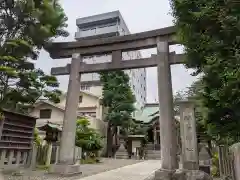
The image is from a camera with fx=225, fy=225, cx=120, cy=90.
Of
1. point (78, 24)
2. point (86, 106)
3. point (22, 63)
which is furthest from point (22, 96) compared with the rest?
point (78, 24)

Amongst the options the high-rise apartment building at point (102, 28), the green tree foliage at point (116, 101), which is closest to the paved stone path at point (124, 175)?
the green tree foliage at point (116, 101)

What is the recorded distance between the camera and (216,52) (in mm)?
5902

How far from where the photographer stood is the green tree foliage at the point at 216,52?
206 inches

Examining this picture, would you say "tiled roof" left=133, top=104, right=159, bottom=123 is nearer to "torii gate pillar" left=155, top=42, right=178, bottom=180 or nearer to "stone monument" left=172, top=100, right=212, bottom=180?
"torii gate pillar" left=155, top=42, right=178, bottom=180

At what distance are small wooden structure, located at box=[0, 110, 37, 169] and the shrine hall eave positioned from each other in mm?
3839

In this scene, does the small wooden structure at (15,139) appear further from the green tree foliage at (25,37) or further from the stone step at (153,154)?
the stone step at (153,154)

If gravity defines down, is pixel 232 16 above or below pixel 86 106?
below

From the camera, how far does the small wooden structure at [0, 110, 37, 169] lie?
10.6 m

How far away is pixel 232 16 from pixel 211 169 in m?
7.82

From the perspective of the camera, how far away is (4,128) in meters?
10.7

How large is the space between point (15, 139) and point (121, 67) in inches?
257

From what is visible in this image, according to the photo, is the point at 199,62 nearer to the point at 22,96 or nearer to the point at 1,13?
the point at 22,96

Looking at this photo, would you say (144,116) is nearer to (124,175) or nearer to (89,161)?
(89,161)

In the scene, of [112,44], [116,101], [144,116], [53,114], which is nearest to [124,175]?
[112,44]
